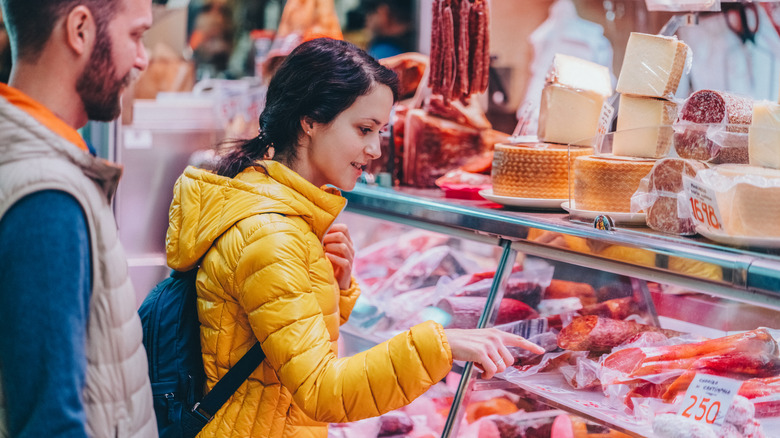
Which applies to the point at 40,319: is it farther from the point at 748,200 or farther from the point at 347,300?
the point at 748,200

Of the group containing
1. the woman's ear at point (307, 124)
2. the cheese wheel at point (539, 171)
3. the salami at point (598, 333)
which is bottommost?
the salami at point (598, 333)

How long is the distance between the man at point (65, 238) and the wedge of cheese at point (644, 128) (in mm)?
1303

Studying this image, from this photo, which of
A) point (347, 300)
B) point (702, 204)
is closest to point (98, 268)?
point (347, 300)

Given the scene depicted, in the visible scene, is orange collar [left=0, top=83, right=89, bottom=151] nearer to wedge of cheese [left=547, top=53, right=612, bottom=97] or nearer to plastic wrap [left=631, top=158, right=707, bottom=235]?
plastic wrap [left=631, top=158, right=707, bottom=235]

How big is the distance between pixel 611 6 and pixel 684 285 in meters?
1.75

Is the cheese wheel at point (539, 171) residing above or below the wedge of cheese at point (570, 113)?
below

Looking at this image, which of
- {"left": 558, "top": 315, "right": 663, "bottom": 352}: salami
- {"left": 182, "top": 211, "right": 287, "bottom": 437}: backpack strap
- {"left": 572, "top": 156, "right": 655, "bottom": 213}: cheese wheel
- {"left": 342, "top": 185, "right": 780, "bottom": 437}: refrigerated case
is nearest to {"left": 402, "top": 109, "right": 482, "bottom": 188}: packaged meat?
{"left": 342, "top": 185, "right": 780, "bottom": 437}: refrigerated case

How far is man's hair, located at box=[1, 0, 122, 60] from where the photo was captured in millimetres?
1184

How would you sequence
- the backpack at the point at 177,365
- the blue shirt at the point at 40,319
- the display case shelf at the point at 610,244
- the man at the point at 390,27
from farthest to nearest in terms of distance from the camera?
1. the man at the point at 390,27
2. the backpack at the point at 177,365
3. the display case shelf at the point at 610,244
4. the blue shirt at the point at 40,319

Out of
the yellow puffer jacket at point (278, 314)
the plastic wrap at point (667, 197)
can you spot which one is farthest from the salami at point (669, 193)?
the yellow puffer jacket at point (278, 314)

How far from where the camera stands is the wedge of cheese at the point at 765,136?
161cm

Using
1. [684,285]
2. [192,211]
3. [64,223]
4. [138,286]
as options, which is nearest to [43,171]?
[64,223]

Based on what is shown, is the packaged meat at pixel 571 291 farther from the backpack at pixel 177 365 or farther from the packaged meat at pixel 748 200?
the backpack at pixel 177 365

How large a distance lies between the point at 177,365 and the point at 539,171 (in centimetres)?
120
